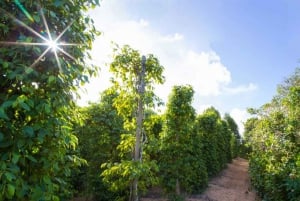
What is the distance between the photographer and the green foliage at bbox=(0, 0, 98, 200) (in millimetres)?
1785

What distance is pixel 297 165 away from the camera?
5.12 meters

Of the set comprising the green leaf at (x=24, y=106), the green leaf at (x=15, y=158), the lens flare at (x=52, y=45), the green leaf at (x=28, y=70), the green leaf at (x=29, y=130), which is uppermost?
the lens flare at (x=52, y=45)

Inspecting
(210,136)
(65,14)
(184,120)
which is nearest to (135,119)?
(184,120)

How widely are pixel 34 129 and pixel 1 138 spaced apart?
0.22m

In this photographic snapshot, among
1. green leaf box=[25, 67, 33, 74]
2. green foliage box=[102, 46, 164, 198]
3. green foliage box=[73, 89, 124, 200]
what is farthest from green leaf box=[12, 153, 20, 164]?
green foliage box=[73, 89, 124, 200]

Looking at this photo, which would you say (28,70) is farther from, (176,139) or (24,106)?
(176,139)

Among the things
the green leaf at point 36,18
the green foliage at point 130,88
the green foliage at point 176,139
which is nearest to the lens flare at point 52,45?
the green leaf at point 36,18

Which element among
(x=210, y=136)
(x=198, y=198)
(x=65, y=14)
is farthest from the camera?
(x=210, y=136)

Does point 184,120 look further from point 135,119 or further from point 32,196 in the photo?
point 32,196

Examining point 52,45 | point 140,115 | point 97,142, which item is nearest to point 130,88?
point 140,115

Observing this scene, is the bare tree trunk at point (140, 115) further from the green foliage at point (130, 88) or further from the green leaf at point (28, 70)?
the green leaf at point (28, 70)

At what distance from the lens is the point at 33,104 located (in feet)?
5.97

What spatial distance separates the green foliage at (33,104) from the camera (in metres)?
1.79

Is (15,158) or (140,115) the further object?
(140,115)
